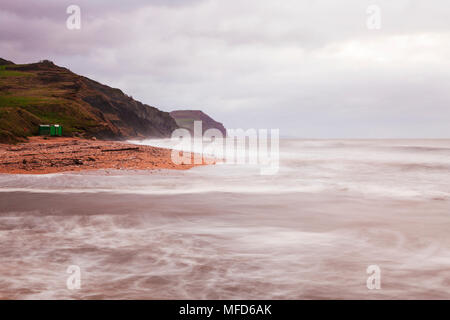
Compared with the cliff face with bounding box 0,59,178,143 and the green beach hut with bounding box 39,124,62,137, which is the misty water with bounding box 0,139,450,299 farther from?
the green beach hut with bounding box 39,124,62,137

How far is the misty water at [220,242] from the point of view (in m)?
3.88

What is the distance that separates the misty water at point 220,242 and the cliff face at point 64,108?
22914 mm

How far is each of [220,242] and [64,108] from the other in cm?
4662

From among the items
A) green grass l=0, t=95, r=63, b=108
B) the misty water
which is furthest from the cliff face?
the misty water

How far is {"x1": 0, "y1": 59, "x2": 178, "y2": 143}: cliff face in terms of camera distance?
35.2 metres

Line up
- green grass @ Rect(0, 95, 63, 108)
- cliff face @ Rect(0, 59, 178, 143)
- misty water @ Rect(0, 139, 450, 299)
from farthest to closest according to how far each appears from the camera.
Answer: green grass @ Rect(0, 95, 63, 108)
cliff face @ Rect(0, 59, 178, 143)
misty water @ Rect(0, 139, 450, 299)

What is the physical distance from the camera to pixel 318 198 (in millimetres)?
9680

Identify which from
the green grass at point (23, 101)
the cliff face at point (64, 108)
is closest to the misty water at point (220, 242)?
the cliff face at point (64, 108)

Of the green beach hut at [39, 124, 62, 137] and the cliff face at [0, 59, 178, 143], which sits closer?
the green beach hut at [39, 124, 62, 137]

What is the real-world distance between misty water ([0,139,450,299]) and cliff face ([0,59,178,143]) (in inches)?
902

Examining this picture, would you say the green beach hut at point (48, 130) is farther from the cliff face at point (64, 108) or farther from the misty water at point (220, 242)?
the misty water at point (220, 242)
